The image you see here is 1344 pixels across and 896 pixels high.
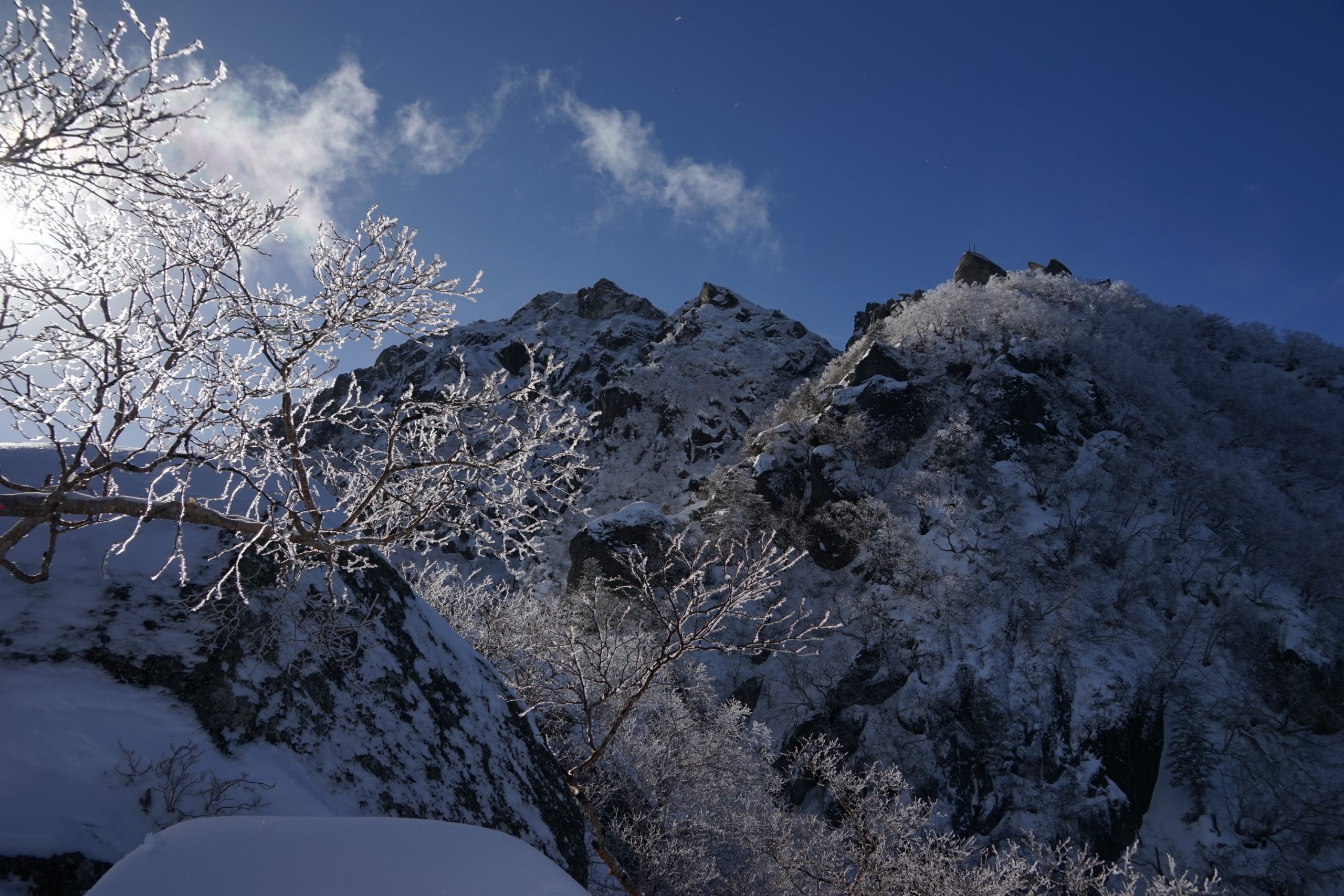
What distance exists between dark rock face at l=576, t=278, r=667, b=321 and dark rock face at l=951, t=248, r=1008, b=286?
110 ft

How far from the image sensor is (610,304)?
237 feet

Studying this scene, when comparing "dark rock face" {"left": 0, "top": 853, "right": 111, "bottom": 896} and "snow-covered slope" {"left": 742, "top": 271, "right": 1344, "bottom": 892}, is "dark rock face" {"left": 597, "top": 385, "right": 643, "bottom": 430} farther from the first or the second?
"dark rock face" {"left": 0, "top": 853, "right": 111, "bottom": 896}

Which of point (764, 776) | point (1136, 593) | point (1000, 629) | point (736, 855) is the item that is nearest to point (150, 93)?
point (736, 855)

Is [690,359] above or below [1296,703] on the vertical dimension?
above

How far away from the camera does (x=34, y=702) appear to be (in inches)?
108

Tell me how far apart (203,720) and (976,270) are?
5819 centimetres

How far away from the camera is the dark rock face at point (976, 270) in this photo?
49469 millimetres

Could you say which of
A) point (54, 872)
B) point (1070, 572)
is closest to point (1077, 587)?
point (1070, 572)

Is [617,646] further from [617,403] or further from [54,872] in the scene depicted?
[617,403]

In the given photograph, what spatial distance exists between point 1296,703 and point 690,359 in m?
41.7

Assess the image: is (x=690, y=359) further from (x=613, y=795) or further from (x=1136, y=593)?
(x=613, y=795)

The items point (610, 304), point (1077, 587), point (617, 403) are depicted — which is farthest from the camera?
point (610, 304)

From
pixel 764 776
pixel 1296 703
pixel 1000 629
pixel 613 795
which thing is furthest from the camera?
pixel 1000 629

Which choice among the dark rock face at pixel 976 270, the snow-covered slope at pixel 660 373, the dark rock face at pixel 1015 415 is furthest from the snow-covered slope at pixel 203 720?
the dark rock face at pixel 976 270
